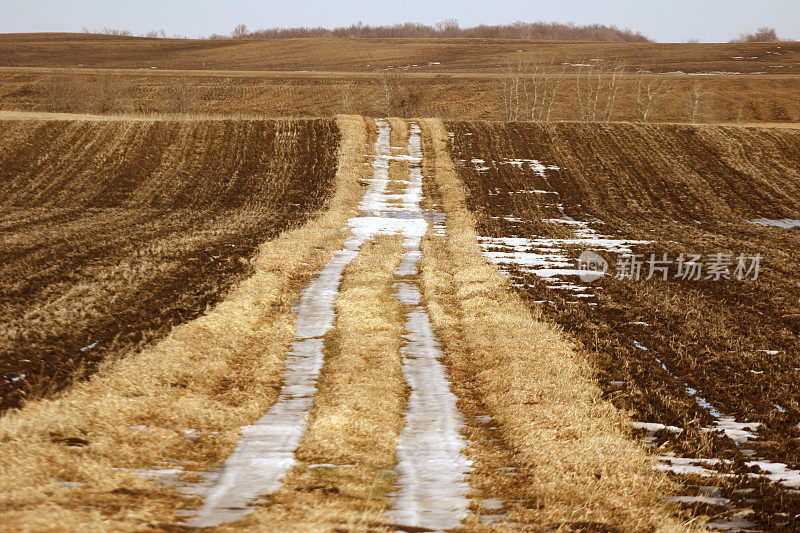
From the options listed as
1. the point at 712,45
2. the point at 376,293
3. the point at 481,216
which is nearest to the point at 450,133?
the point at 481,216

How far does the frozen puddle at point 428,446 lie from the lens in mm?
6758

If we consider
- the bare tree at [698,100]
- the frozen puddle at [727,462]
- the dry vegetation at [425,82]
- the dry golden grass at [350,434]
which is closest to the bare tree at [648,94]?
the dry vegetation at [425,82]

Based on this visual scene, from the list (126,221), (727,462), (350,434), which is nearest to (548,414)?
(727,462)

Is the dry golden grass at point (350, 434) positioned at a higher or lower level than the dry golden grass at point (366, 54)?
lower

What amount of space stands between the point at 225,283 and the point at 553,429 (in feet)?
33.3

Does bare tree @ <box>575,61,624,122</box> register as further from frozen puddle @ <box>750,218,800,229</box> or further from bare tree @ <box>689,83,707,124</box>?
frozen puddle @ <box>750,218,800,229</box>

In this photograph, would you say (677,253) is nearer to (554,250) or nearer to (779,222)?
(554,250)

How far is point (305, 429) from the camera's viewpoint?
8.87m

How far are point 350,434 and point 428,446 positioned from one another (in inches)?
43.8

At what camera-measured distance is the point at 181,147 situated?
135 feet

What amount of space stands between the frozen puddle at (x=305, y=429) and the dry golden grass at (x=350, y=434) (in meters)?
0.19

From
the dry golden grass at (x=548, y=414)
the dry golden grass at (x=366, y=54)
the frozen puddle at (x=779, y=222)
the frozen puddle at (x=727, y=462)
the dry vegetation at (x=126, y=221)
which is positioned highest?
the dry golden grass at (x=366, y=54)

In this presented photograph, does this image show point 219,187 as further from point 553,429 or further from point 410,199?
point 553,429

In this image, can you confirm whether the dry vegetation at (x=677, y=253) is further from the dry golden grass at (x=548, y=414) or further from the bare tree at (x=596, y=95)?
the bare tree at (x=596, y=95)
